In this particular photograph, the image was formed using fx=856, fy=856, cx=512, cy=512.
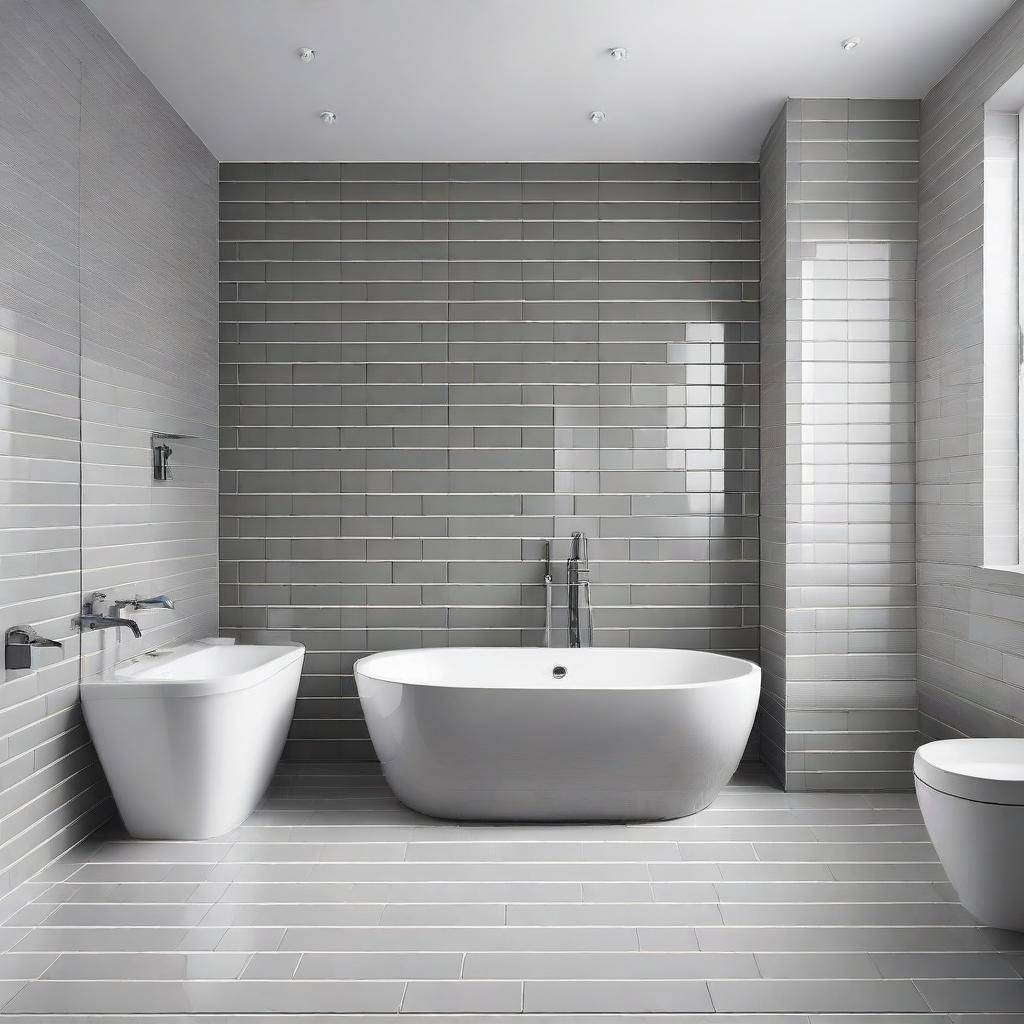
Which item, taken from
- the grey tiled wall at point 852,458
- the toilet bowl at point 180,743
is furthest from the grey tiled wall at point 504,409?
the toilet bowl at point 180,743

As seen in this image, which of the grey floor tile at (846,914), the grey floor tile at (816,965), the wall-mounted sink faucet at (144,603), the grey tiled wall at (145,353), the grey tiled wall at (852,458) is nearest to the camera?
the grey floor tile at (816,965)

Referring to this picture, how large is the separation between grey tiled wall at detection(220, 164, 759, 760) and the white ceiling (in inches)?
12.3

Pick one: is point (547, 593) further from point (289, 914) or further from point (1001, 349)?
point (1001, 349)

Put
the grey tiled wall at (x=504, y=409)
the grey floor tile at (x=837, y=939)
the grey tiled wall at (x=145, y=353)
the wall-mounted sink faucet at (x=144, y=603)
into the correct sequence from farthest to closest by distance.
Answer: the grey tiled wall at (x=504, y=409), the wall-mounted sink faucet at (x=144, y=603), the grey tiled wall at (x=145, y=353), the grey floor tile at (x=837, y=939)

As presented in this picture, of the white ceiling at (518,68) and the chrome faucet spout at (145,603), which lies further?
the chrome faucet spout at (145,603)

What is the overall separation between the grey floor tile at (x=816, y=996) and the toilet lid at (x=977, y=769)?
21.3 inches

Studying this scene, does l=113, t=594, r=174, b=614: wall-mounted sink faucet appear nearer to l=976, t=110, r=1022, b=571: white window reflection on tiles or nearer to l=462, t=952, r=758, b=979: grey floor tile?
l=462, t=952, r=758, b=979: grey floor tile

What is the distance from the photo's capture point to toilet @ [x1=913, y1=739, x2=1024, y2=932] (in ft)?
7.75

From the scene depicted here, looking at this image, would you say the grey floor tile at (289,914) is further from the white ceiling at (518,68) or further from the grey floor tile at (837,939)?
the white ceiling at (518,68)

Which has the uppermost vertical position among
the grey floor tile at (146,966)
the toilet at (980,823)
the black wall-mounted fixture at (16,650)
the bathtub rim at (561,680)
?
the black wall-mounted fixture at (16,650)

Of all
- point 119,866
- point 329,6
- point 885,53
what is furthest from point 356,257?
point 119,866

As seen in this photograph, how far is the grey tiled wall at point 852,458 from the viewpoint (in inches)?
147

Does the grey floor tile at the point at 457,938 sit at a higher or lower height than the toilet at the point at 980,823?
lower

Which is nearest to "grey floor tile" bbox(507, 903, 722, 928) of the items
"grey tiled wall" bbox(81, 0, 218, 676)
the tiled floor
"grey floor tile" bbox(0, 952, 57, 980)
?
the tiled floor
